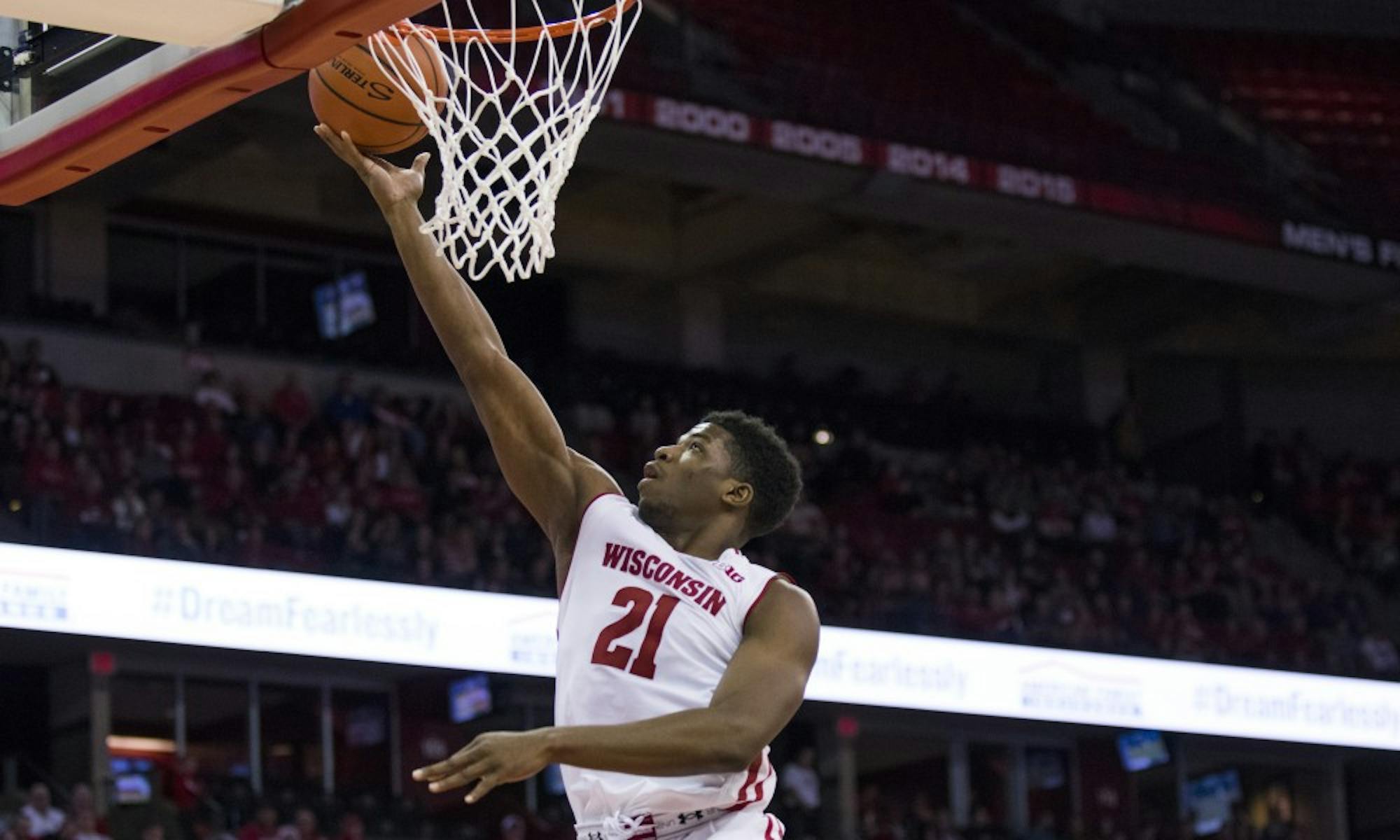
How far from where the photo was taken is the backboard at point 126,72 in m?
4.66

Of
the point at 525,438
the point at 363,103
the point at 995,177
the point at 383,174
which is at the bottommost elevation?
the point at 525,438

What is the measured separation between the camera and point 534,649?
633 inches

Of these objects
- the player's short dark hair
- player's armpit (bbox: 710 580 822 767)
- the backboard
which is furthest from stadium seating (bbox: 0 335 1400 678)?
player's armpit (bbox: 710 580 822 767)

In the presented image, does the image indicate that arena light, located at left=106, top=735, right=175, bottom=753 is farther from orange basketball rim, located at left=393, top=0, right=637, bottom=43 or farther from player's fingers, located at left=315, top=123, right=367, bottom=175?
player's fingers, located at left=315, top=123, right=367, bottom=175

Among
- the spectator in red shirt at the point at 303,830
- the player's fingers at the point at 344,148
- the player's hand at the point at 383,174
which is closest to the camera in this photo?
the player's hand at the point at 383,174

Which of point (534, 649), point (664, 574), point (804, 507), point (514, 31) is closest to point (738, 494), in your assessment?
point (664, 574)

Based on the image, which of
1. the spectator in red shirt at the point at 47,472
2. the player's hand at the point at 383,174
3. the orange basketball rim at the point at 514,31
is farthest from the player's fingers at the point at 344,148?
the spectator in red shirt at the point at 47,472

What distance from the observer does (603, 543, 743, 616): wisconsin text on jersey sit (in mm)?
4469

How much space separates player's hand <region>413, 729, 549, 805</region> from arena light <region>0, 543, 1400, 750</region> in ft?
35.6

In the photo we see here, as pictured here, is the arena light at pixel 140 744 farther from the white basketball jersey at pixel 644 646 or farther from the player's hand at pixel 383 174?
the white basketball jersey at pixel 644 646

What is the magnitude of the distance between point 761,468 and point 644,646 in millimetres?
515

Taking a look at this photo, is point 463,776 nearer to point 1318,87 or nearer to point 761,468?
point 761,468

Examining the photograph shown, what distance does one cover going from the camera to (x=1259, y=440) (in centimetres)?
2609

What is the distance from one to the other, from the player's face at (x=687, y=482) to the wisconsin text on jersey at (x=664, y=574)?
108 mm
